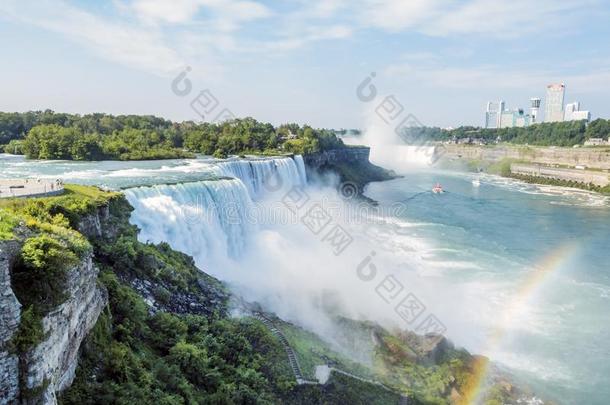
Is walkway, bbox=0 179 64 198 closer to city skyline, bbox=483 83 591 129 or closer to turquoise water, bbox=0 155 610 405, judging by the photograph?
turquoise water, bbox=0 155 610 405

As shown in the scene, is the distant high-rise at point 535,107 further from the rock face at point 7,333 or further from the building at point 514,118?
the rock face at point 7,333

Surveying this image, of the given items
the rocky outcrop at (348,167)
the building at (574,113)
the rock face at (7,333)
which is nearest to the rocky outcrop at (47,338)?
the rock face at (7,333)

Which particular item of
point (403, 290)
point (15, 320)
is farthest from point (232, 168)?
point (15, 320)

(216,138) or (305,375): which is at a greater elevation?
(216,138)

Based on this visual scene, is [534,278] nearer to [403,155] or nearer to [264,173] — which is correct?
[264,173]

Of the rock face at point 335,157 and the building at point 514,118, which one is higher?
the building at point 514,118

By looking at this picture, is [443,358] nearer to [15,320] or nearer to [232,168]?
[15,320]

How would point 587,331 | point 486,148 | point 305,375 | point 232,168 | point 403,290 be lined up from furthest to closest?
point 486,148 < point 232,168 < point 403,290 < point 587,331 < point 305,375

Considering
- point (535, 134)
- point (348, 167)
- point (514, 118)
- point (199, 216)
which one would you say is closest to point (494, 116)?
→ point (514, 118)
